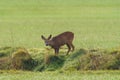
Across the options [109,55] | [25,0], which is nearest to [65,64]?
[109,55]

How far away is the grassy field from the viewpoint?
26.5 meters

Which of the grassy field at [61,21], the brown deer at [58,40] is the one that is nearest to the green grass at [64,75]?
the brown deer at [58,40]

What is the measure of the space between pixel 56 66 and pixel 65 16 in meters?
32.1

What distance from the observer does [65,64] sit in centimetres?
1568

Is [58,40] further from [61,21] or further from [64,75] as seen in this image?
[61,21]

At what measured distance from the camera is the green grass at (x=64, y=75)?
13.2 m

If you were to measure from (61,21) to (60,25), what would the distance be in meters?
3.87

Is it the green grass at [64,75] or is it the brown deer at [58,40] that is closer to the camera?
the green grass at [64,75]

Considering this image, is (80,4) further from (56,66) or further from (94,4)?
(56,66)

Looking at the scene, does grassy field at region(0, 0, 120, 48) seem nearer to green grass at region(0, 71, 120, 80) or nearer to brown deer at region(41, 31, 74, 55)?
brown deer at region(41, 31, 74, 55)

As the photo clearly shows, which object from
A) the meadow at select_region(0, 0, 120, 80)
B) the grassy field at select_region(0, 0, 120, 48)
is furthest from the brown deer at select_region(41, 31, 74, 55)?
the grassy field at select_region(0, 0, 120, 48)

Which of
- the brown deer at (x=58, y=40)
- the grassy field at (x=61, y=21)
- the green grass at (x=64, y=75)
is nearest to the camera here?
the green grass at (x=64, y=75)

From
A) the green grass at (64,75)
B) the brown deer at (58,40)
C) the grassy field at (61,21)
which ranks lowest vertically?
the green grass at (64,75)

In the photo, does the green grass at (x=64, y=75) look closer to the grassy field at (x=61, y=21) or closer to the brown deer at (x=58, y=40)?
the brown deer at (x=58, y=40)
